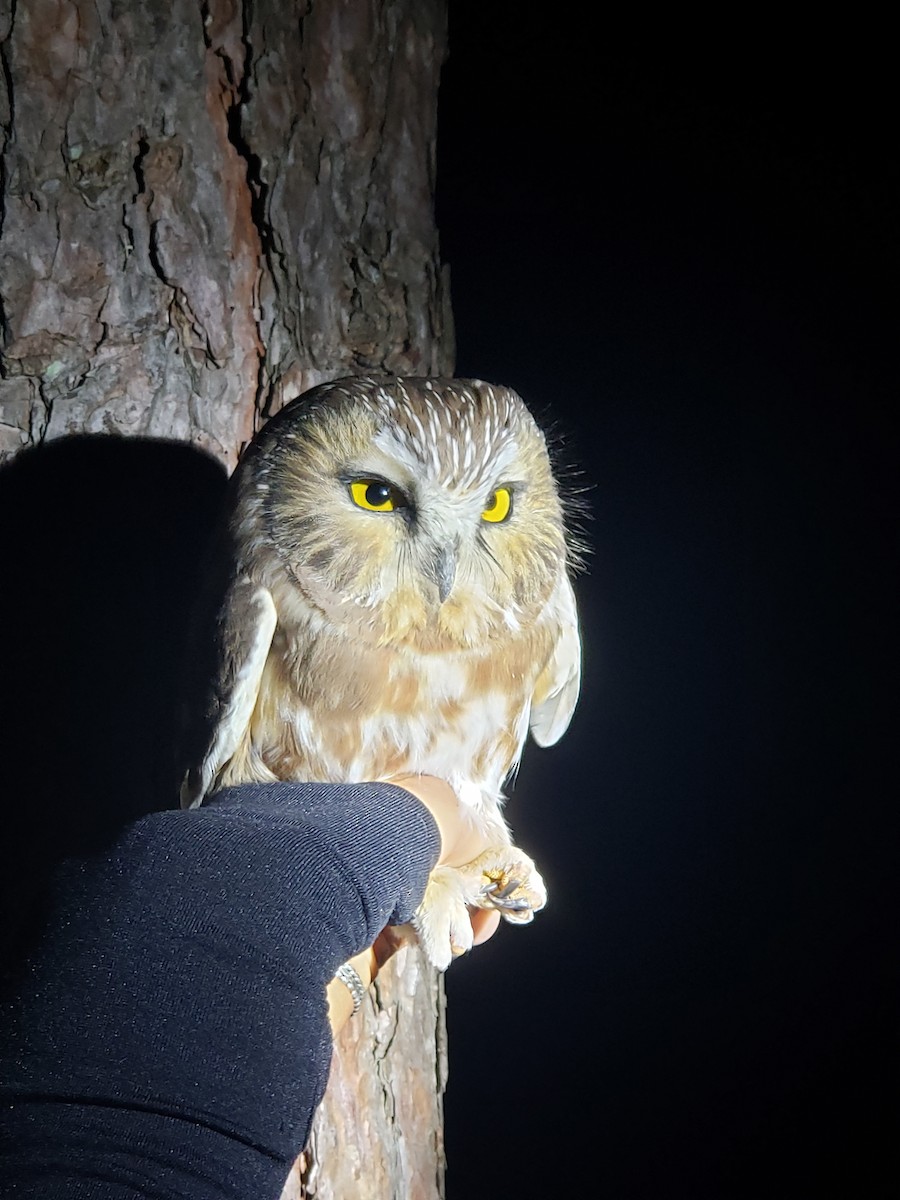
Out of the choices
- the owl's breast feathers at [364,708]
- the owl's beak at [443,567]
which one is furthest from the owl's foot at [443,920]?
the owl's beak at [443,567]

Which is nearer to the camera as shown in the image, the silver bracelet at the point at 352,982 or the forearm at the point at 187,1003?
the forearm at the point at 187,1003

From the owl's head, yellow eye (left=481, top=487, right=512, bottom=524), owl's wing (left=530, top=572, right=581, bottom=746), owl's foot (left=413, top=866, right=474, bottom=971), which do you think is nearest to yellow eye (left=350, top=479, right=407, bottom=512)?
the owl's head

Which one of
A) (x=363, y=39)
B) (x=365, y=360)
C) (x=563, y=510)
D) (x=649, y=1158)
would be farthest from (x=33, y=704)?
(x=649, y=1158)

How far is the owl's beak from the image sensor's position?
1177 millimetres

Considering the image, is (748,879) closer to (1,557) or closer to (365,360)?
(365,360)

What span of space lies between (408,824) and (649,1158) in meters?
1.38

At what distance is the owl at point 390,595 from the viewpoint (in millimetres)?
1180

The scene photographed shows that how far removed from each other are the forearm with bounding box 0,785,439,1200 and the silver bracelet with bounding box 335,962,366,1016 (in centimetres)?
21

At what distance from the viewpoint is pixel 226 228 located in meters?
1.43

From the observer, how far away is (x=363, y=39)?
4.83 ft

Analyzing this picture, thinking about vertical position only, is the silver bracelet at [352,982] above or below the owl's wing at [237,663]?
below

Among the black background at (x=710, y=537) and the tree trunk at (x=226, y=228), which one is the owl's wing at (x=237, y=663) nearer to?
the tree trunk at (x=226, y=228)

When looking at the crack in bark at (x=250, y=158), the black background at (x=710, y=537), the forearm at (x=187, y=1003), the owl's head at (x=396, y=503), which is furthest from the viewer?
the black background at (x=710, y=537)

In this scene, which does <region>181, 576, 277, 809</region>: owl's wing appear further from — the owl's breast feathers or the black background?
the black background
